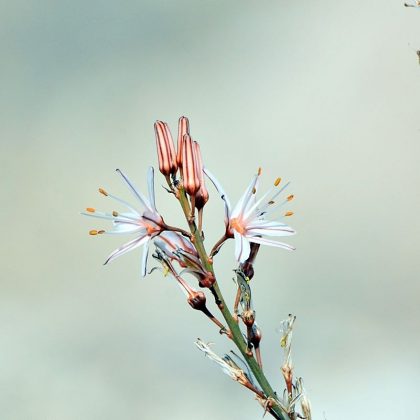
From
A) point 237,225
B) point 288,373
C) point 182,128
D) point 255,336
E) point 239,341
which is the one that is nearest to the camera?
point 239,341

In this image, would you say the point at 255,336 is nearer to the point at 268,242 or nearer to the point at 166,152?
the point at 268,242

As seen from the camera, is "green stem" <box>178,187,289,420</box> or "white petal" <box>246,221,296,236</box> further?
"white petal" <box>246,221,296,236</box>

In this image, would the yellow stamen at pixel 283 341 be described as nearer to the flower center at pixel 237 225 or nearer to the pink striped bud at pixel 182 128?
the flower center at pixel 237 225

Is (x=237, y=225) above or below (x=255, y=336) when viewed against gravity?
above

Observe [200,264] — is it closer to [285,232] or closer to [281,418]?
[285,232]

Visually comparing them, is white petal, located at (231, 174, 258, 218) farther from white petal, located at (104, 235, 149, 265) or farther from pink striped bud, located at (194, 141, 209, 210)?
white petal, located at (104, 235, 149, 265)

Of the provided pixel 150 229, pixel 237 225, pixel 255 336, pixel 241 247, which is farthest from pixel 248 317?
pixel 150 229

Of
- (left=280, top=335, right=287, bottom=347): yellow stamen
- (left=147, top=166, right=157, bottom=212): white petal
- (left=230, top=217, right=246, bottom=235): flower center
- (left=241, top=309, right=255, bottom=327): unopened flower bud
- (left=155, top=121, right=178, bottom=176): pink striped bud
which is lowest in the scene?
(left=280, top=335, right=287, bottom=347): yellow stamen
